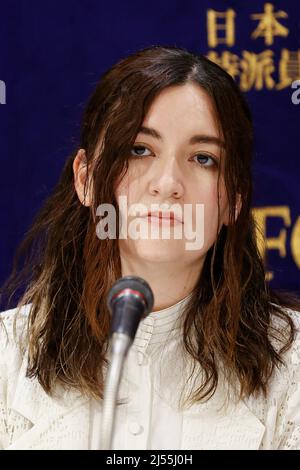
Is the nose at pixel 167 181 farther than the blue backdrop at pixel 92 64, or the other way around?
the blue backdrop at pixel 92 64

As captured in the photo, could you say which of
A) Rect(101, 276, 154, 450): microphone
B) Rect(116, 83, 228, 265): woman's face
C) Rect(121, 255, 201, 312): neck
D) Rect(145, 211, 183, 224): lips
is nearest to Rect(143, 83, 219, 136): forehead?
Rect(116, 83, 228, 265): woman's face

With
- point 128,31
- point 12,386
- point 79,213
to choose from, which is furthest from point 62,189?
point 128,31

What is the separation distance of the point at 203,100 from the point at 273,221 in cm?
74

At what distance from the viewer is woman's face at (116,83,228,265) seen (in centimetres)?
151

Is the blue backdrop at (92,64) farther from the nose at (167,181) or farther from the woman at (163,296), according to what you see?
the nose at (167,181)

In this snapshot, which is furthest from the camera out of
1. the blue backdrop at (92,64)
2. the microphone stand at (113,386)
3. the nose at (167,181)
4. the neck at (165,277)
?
the blue backdrop at (92,64)

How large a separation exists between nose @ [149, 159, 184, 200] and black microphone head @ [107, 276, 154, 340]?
426mm

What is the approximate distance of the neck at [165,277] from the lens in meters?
1.62

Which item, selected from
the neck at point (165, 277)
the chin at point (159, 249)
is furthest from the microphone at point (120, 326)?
the neck at point (165, 277)

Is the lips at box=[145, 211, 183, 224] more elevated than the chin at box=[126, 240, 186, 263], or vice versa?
the lips at box=[145, 211, 183, 224]

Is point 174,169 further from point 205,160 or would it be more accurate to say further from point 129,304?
point 129,304

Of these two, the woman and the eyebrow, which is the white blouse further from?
the eyebrow

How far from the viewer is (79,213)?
5.70 ft
